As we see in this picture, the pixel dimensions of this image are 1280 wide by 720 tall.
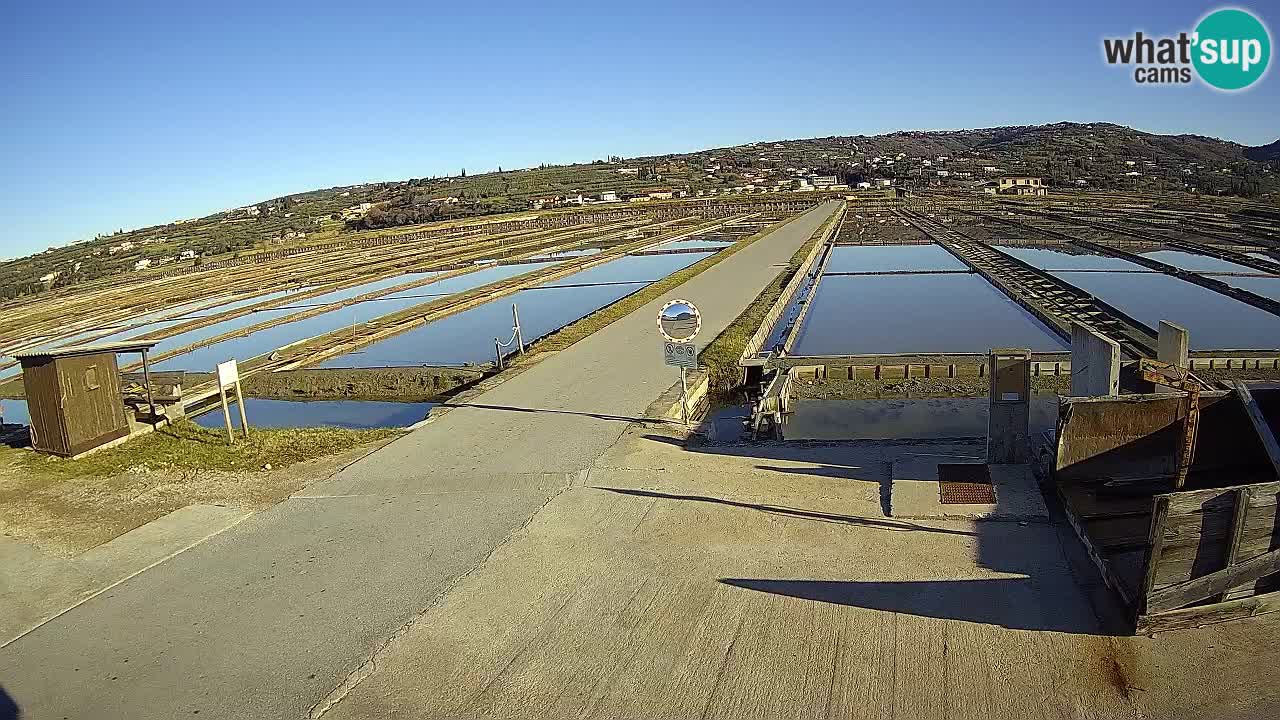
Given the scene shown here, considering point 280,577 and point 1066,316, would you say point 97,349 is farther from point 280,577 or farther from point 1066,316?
point 1066,316

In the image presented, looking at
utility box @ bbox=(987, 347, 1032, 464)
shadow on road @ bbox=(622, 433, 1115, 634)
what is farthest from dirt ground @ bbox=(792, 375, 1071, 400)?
shadow on road @ bbox=(622, 433, 1115, 634)

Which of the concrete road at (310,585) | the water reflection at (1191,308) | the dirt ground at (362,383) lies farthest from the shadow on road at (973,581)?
the water reflection at (1191,308)

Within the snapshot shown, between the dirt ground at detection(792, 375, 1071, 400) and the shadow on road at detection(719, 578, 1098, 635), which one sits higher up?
the shadow on road at detection(719, 578, 1098, 635)

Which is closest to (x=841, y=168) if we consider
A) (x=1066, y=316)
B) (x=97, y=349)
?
(x=1066, y=316)

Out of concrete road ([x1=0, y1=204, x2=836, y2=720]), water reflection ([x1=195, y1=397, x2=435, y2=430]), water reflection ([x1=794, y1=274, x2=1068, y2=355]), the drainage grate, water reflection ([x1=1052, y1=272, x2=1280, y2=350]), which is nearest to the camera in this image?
concrete road ([x1=0, y1=204, x2=836, y2=720])

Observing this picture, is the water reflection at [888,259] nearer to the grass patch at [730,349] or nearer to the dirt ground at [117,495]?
the grass patch at [730,349]

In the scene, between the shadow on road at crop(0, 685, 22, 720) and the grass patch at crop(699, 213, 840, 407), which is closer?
the shadow on road at crop(0, 685, 22, 720)

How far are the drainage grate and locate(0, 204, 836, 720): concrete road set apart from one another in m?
3.42

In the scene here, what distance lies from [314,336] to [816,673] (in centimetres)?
2114

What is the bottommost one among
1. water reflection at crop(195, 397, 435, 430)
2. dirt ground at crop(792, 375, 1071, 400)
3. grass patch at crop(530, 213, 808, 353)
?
water reflection at crop(195, 397, 435, 430)

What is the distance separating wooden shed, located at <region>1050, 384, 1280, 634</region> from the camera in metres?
4.84

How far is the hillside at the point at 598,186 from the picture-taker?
75.0 metres

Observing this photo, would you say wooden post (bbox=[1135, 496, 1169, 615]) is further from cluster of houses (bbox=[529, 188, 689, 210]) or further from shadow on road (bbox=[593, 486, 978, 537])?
cluster of houses (bbox=[529, 188, 689, 210])

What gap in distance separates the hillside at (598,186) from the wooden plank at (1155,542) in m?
59.3
